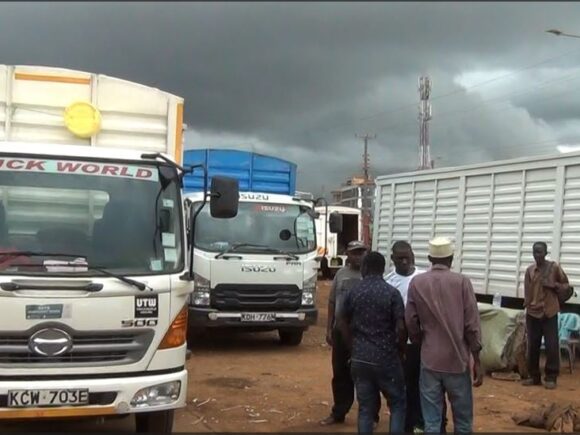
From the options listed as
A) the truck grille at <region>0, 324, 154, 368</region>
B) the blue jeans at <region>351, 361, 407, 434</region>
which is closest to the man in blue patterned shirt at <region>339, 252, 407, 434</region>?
the blue jeans at <region>351, 361, 407, 434</region>

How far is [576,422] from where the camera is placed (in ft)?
20.8

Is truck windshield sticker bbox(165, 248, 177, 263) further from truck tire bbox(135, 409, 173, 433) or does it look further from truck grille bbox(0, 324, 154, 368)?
truck tire bbox(135, 409, 173, 433)

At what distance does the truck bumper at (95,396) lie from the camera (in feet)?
15.0

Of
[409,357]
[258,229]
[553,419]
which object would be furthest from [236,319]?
[553,419]

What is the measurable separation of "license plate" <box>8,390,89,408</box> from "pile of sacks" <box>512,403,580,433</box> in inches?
156

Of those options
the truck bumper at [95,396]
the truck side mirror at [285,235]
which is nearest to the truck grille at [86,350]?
the truck bumper at [95,396]

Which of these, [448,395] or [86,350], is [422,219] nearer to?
[448,395]

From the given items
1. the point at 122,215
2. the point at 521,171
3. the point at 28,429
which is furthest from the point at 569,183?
the point at 28,429

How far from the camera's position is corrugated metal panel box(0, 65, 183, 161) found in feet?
19.7

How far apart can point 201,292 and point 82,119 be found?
15.7 ft

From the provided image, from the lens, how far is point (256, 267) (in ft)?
34.2

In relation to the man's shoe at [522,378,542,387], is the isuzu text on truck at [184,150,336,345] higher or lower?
higher

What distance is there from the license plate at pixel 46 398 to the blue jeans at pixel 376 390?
1.92 m

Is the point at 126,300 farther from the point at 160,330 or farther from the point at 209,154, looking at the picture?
the point at 209,154
